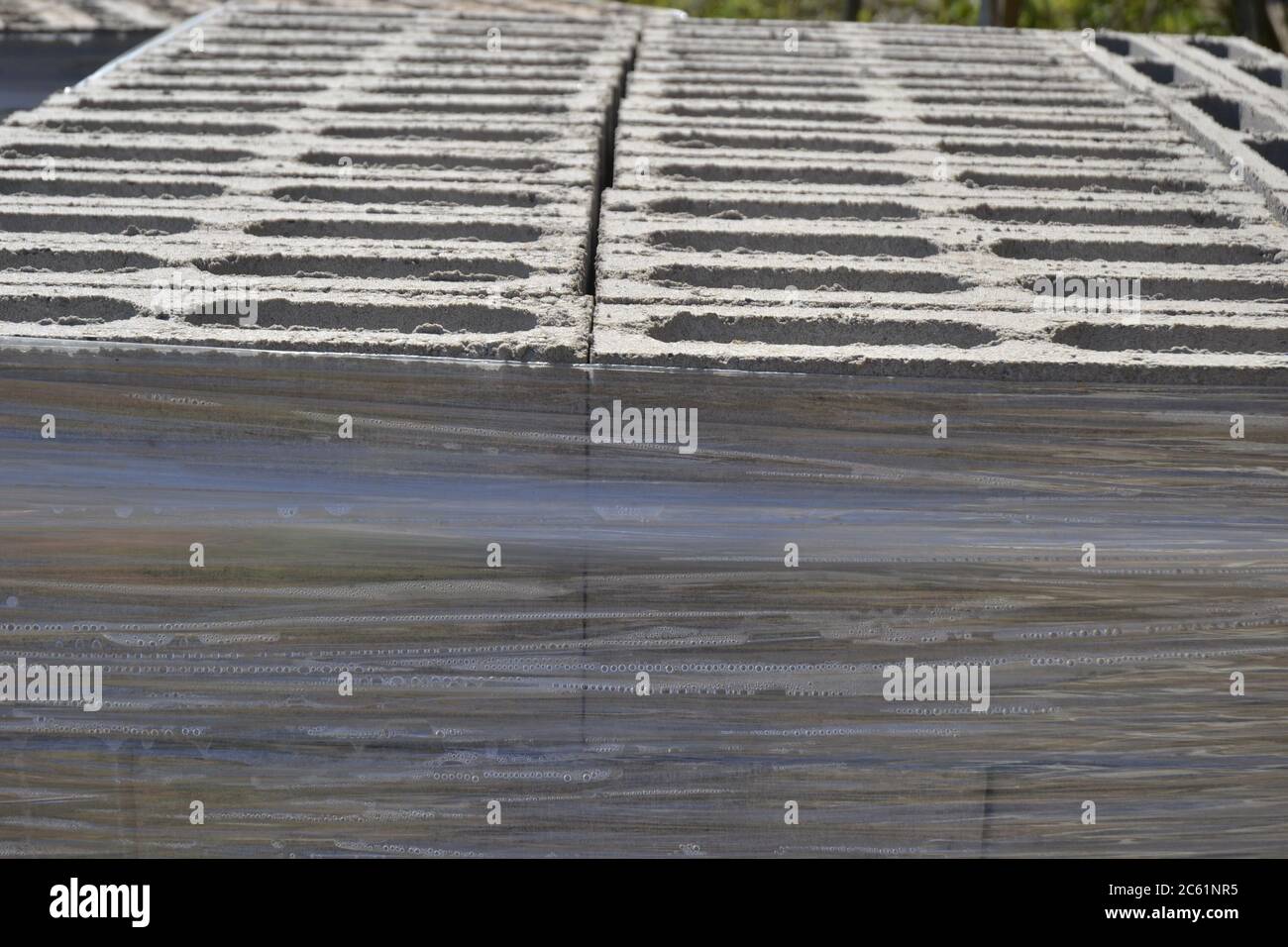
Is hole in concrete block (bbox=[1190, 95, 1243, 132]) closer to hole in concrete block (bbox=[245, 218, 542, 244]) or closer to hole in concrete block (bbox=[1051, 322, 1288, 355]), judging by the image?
hole in concrete block (bbox=[1051, 322, 1288, 355])

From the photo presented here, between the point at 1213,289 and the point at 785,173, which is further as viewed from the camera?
the point at 785,173

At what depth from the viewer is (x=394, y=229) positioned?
311 cm

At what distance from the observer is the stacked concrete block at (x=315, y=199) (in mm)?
2621

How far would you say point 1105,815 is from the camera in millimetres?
2711

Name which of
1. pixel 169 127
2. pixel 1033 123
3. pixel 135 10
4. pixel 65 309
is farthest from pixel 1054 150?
pixel 135 10

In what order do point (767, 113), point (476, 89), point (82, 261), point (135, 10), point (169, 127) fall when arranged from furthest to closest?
point (135, 10) < point (476, 89) < point (767, 113) < point (169, 127) < point (82, 261)

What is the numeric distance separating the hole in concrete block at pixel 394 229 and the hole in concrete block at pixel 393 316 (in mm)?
480

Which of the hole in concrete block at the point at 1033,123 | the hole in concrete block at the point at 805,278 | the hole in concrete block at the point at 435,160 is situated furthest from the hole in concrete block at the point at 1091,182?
the hole in concrete block at the point at 435,160

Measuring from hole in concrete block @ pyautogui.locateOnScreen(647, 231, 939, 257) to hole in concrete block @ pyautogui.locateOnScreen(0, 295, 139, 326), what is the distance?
1165mm

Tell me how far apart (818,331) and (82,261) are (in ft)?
5.16

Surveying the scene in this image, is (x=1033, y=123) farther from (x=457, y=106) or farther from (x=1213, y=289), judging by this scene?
(x=457, y=106)
